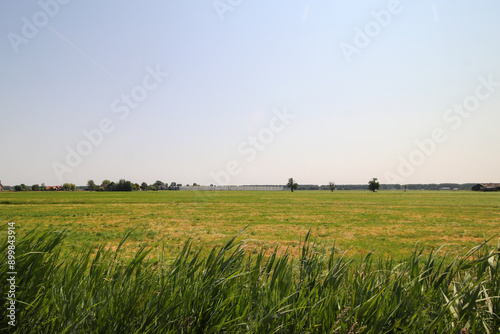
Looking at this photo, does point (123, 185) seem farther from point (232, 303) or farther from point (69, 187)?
point (232, 303)

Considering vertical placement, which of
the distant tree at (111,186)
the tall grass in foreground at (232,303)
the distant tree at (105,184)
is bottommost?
the tall grass in foreground at (232,303)

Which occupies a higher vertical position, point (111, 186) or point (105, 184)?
point (105, 184)

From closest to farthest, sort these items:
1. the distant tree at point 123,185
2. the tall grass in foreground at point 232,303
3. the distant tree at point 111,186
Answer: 1. the tall grass in foreground at point 232,303
2. the distant tree at point 123,185
3. the distant tree at point 111,186

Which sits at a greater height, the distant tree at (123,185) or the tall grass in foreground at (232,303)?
the distant tree at (123,185)

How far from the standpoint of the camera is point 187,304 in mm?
2291

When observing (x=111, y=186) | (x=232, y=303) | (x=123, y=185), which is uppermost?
(x=123, y=185)

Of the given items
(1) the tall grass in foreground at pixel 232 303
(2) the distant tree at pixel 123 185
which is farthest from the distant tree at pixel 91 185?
(1) the tall grass in foreground at pixel 232 303

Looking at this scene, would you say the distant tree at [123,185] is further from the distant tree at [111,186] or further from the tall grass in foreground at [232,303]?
the tall grass in foreground at [232,303]

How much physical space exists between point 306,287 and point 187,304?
3.54 ft

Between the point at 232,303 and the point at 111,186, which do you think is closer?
the point at 232,303

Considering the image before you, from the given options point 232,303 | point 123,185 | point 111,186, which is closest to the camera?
point 232,303

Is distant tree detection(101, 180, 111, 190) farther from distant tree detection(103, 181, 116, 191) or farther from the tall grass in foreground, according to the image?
the tall grass in foreground

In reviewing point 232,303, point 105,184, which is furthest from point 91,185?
point 232,303

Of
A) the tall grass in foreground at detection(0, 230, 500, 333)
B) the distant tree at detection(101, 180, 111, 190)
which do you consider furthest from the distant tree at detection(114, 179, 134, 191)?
the tall grass in foreground at detection(0, 230, 500, 333)
